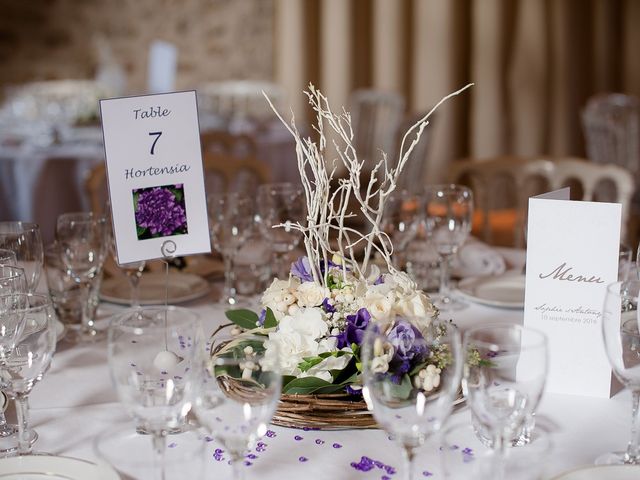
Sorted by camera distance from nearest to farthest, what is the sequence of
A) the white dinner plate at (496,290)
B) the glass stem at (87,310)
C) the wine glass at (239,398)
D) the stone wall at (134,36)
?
1. the wine glass at (239,398)
2. the glass stem at (87,310)
3. the white dinner plate at (496,290)
4. the stone wall at (134,36)

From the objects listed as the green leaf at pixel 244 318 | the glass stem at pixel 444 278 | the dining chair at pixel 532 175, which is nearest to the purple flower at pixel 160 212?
the green leaf at pixel 244 318

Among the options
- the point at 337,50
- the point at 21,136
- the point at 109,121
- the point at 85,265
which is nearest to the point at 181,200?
the point at 109,121

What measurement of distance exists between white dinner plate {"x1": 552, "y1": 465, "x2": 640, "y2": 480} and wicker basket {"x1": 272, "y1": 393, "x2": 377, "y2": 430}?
0.82ft

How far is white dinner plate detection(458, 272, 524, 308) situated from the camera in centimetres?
158

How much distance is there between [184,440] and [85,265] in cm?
57

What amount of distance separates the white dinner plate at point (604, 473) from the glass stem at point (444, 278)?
0.69 meters

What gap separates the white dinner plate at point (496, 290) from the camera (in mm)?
1575

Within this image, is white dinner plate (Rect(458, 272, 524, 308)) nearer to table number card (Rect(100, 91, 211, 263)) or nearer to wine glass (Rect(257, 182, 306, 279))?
wine glass (Rect(257, 182, 306, 279))

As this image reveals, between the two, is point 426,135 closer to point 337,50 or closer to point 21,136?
point 337,50

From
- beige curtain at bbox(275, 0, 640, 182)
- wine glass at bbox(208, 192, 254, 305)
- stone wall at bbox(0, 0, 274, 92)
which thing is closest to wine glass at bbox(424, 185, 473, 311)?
wine glass at bbox(208, 192, 254, 305)

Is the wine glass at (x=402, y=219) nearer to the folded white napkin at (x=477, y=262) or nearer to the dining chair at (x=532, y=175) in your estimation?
the folded white napkin at (x=477, y=262)

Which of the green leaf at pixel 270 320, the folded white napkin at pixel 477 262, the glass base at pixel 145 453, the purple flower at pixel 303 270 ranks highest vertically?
the purple flower at pixel 303 270

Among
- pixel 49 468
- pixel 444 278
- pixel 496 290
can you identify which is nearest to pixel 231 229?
A: pixel 444 278

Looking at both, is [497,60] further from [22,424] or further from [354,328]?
[22,424]
